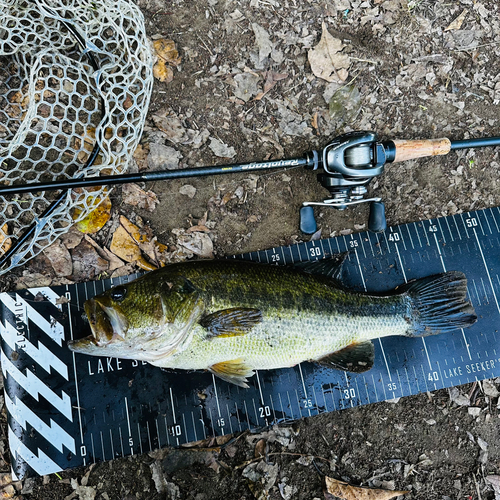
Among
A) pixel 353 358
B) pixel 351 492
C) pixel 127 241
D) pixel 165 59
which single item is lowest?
pixel 351 492

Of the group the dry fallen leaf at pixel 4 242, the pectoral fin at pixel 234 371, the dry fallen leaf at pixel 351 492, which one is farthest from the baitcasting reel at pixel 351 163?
the dry fallen leaf at pixel 4 242

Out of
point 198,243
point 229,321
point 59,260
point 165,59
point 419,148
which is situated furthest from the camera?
point 165,59

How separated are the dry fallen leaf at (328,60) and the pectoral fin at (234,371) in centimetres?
307

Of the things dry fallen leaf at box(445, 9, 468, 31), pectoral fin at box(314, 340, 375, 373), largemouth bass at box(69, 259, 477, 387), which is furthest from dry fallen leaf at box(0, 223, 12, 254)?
dry fallen leaf at box(445, 9, 468, 31)

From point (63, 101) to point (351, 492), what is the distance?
4.93 metres

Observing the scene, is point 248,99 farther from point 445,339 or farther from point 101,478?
point 101,478

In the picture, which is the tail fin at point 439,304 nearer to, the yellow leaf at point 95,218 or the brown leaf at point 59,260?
the yellow leaf at point 95,218

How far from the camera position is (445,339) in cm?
398

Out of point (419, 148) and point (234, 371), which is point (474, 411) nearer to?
point (234, 371)

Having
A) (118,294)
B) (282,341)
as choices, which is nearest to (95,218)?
(118,294)

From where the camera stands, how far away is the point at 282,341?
11.2 feet

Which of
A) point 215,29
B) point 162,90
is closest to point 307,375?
point 162,90

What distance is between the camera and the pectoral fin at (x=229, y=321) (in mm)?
3232

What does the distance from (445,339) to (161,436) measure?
9.75ft
